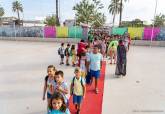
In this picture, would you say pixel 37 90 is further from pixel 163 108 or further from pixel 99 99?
pixel 163 108

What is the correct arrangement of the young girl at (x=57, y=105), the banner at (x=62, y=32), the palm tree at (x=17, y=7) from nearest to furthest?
the young girl at (x=57, y=105) < the banner at (x=62, y=32) < the palm tree at (x=17, y=7)

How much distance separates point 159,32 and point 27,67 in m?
16.0

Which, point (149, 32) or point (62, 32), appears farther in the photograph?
point (62, 32)

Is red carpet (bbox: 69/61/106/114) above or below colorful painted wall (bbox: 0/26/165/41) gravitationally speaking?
below

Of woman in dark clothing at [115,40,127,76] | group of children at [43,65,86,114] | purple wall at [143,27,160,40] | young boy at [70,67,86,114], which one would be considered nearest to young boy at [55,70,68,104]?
group of children at [43,65,86,114]

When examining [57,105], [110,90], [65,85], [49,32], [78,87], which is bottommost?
[110,90]

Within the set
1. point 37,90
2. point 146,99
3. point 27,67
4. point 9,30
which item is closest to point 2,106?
point 37,90

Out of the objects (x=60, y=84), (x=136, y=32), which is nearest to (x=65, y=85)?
(x=60, y=84)

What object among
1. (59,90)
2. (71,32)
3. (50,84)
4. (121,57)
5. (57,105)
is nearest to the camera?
(57,105)

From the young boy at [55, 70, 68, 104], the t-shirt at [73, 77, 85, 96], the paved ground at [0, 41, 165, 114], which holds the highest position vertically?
the young boy at [55, 70, 68, 104]

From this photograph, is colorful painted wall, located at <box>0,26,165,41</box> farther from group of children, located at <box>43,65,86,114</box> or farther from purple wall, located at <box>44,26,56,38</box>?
group of children, located at <box>43,65,86,114</box>

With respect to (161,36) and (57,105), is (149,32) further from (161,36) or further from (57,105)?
(57,105)

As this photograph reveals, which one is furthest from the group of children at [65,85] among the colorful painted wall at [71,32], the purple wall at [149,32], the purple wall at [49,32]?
the purple wall at [49,32]

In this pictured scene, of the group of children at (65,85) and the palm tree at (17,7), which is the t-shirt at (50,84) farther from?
the palm tree at (17,7)
